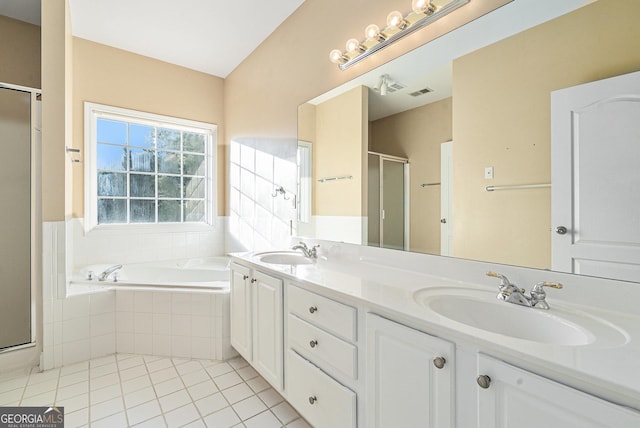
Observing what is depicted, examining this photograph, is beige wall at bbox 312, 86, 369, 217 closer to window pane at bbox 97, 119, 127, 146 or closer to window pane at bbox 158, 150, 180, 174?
window pane at bbox 158, 150, 180, 174

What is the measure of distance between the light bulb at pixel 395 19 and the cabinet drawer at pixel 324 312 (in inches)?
56.0

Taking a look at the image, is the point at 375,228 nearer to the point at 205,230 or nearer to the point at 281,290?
the point at 281,290

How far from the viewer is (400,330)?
965 millimetres

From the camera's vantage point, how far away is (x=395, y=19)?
152 cm

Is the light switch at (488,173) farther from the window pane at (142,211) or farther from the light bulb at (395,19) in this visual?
the window pane at (142,211)

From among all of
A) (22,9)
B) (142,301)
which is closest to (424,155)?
(142,301)

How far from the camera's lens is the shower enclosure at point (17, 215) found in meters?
2.15

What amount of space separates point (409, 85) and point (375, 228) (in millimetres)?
800

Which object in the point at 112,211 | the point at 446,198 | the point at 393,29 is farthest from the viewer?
the point at 112,211

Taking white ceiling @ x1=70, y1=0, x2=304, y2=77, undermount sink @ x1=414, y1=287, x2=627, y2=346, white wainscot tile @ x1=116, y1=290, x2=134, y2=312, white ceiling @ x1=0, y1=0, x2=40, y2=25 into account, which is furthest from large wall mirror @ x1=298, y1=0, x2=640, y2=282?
white ceiling @ x1=0, y1=0, x2=40, y2=25

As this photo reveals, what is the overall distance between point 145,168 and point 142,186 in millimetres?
201

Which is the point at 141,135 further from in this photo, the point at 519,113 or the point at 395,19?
the point at 519,113

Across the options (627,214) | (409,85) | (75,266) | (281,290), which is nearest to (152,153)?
(75,266)

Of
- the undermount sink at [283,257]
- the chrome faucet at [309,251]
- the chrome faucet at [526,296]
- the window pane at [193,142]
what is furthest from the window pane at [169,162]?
the chrome faucet at [526,296]
